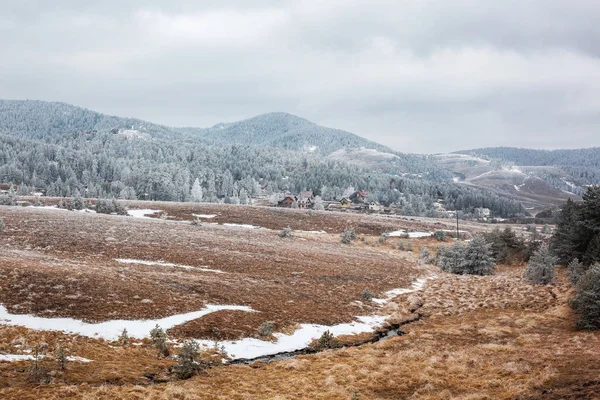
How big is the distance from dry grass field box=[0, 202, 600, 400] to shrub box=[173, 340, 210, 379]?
1.54 feet

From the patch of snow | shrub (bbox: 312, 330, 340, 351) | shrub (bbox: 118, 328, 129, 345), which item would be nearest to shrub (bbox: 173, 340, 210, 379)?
the patch of snow

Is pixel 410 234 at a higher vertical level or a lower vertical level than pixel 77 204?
lower

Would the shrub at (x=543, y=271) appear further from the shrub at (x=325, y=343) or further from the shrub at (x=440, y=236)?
the shrub at (x=440, y=236)

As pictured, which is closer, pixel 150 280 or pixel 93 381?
pixel 93 381

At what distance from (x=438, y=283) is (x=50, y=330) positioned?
34263mm

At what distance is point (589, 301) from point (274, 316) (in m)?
19.6

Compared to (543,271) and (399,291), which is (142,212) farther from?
(543,271)

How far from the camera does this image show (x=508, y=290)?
36125 mm

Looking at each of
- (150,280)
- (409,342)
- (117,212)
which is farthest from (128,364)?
(117,212)

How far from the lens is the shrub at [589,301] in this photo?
23.2 metres

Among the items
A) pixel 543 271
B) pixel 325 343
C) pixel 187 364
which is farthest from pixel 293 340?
pixel 543 271

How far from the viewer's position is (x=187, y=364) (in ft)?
53.9

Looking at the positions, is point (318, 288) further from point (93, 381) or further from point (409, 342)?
point (93, 381)

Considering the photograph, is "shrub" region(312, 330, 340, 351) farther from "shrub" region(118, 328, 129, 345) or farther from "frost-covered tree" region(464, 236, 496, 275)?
"frost-covered tree" region(464, 236, 496, 275)
